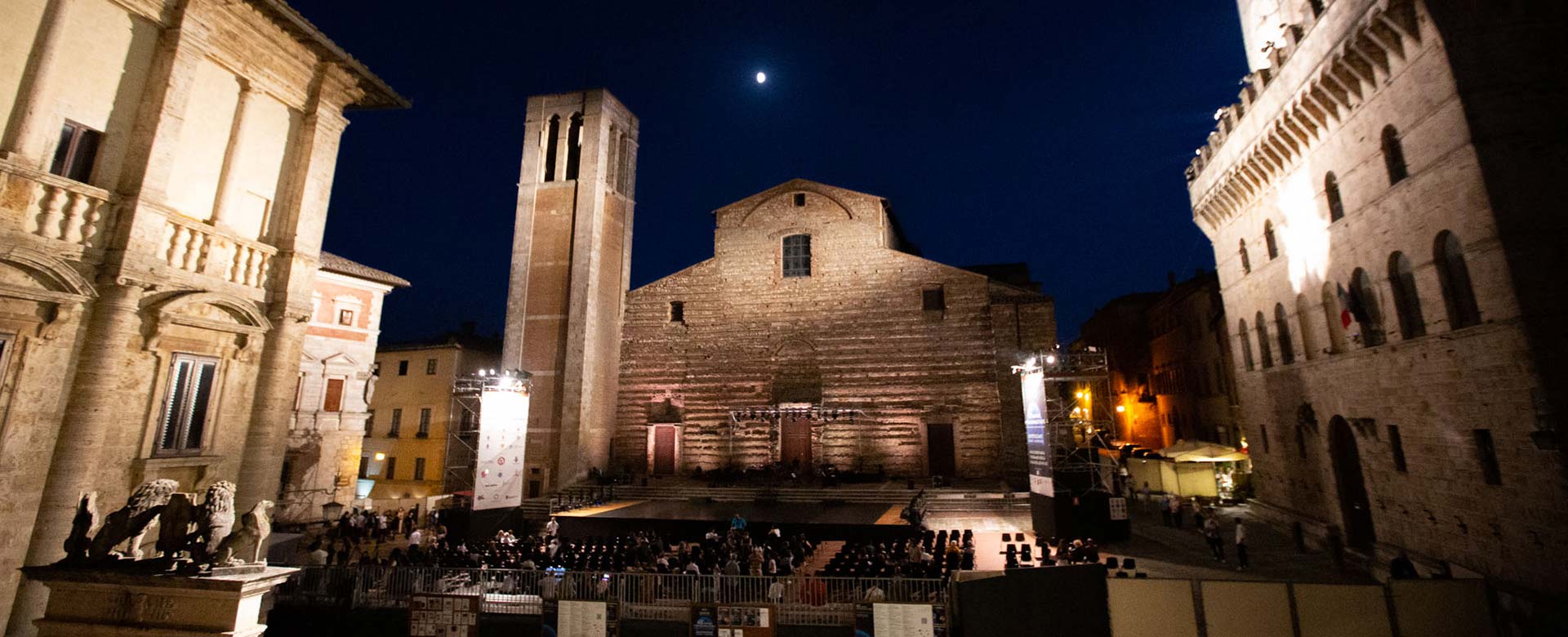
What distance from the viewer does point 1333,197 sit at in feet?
43.4

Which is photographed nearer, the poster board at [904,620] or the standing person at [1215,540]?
the poster board at [904,620]

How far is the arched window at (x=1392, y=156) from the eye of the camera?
36.4ft

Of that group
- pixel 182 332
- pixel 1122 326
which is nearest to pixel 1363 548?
pixel 182 332

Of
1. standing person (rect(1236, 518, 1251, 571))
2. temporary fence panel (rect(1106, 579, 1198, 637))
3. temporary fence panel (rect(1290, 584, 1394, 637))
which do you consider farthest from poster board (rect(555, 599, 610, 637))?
standing person (rect(1236, 518, 1251, 571))

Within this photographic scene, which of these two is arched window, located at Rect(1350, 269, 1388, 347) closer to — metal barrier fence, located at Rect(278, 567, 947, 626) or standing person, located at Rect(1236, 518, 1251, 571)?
standing person, located at Rect(1236, 518, 1251, 571)

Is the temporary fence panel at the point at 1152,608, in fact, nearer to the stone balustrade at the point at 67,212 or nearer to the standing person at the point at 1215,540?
the standing person at the point at 1215,540

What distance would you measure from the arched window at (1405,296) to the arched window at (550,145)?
86.5ft

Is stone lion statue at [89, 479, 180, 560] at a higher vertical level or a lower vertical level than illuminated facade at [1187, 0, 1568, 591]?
lower

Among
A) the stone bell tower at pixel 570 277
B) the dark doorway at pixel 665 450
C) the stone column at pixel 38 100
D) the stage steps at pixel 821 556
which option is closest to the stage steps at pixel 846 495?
the dark doorway at pixel 665 450

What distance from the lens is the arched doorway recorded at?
13.3 meters

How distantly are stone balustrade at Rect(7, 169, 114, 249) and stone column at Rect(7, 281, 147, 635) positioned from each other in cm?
69

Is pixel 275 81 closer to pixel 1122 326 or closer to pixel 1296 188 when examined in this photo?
pixel 1296 188

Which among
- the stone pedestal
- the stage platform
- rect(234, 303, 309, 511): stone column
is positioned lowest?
the stage platform

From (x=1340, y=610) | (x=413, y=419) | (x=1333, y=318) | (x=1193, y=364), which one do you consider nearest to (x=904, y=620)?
(x=1340, y=610)
